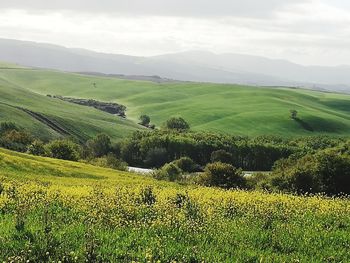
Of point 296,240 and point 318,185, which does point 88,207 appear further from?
point 318,185

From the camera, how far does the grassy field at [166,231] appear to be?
12.4m

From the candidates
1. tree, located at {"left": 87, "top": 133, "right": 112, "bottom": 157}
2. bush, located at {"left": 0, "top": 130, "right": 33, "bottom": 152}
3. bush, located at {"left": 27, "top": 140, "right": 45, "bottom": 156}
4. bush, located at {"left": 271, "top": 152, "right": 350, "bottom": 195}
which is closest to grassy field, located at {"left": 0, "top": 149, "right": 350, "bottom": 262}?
bush, located at {"left": 271, "top": 152, "right": 350, "bottom": 195}

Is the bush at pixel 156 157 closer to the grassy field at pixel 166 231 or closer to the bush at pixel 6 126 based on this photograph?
the bush at pixel 6 126

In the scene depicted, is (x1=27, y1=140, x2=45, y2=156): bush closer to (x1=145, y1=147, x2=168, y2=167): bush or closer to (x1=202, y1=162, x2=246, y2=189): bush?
(x1=202, y1=162, x2=246, y2=189): bush

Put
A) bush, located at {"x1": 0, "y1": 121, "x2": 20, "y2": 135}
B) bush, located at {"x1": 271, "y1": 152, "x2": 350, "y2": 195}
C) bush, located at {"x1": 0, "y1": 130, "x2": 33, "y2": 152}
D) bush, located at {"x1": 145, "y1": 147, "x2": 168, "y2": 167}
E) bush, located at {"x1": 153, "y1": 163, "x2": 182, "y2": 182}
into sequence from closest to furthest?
bush, located at {"x1": 271, "y1": 152, "x2": 350, "y2": 195} → bush, located at {"x1": 153, "y1": 163, "x2": 182, "y2": 182} → bush, located at {"x1": 0, "y1": 130, "x2": 33, "y2": 152} → bush, located at {"x1": 0, "y1": 121, "x2": 20, "y2": 135} → bush, located at {"x1": 145, "y1": 147, "x2": 168, "y2": 167}

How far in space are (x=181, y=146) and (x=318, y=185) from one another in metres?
90.2

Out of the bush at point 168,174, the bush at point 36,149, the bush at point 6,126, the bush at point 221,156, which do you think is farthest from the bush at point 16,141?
the bush at point 221,156

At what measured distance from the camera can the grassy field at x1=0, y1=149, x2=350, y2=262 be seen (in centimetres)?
1237

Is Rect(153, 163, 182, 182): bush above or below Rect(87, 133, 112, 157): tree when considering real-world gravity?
above

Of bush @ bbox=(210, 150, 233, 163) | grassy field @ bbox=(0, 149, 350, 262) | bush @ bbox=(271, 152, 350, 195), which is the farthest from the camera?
bush @ bbox=(210, 150, 233, 163)

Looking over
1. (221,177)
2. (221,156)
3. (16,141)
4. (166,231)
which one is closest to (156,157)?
(221,156)

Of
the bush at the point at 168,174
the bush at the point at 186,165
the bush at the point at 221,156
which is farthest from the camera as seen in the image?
the bush at the point at 221,156

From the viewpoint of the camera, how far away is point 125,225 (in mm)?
15445

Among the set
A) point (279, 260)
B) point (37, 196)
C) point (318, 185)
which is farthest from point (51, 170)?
point (279, 260)
